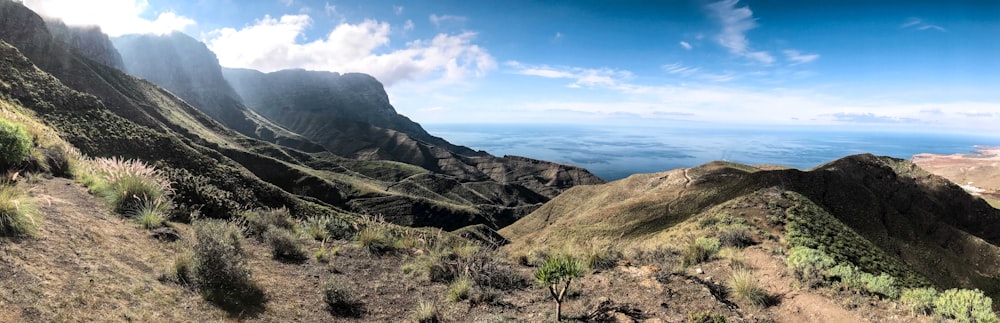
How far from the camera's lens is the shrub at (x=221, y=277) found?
606 centimetres

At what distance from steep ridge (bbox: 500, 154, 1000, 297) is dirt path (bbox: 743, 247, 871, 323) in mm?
8064

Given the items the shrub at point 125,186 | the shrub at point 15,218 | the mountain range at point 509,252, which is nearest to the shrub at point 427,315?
the mountain range at point 509,252

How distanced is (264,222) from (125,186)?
115 inches

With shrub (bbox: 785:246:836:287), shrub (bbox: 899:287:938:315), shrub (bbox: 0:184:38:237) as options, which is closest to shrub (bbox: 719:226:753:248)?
shrub (bbox: 785:246:836:287)

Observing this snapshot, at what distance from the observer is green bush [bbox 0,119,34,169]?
784 centimetres

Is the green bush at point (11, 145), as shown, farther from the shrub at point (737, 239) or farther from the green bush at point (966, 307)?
the shrub at point (737, 239)

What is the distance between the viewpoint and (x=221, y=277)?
6.28m

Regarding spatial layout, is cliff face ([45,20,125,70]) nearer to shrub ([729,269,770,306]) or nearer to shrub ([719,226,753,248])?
shrub ([719,226,753,248])

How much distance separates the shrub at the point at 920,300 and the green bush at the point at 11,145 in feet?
58.1

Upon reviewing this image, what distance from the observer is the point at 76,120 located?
114ft

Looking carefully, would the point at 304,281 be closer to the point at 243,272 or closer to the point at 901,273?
the point at 243,272

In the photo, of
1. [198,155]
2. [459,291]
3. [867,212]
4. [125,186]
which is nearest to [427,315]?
[459,291]

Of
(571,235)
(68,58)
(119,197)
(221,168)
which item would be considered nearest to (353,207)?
(221,168)

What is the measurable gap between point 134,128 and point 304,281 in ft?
141
